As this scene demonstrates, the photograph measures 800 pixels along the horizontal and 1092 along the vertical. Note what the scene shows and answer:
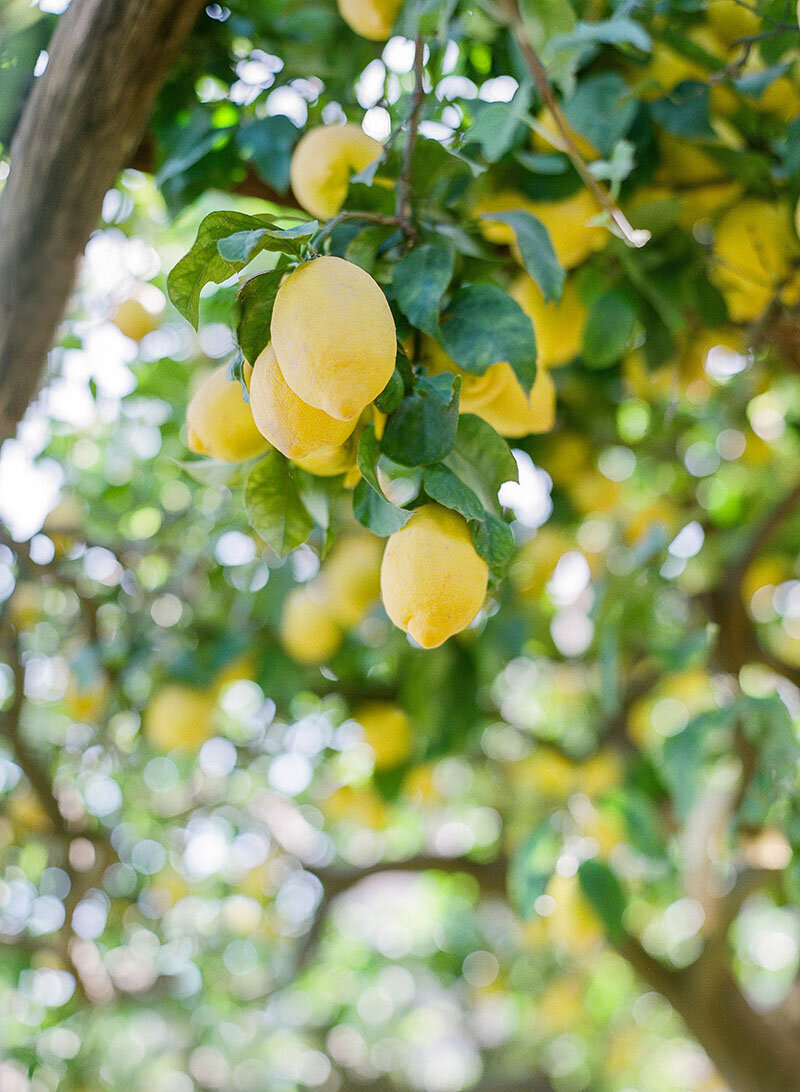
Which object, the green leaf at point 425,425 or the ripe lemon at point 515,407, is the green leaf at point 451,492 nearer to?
the green leaf at point 425,425

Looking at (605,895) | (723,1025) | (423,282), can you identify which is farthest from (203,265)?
(723,1025)

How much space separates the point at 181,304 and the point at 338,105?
660 mm

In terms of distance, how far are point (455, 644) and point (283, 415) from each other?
1.03 m

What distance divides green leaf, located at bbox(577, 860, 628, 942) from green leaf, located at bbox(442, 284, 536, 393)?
84 centimetres

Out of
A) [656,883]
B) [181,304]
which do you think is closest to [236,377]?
[181,304]

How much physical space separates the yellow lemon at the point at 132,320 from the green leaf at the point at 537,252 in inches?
36.8

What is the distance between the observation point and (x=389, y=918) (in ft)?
13.9

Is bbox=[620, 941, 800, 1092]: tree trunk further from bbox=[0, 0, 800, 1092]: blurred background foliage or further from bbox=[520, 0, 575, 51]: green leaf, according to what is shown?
bbox=[520, 0, 575, 51]: green leaf

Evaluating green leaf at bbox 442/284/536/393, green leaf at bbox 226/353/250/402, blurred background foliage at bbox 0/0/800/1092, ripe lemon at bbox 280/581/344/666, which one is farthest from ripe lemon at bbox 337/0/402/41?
ripe lemon at bbox 280/581/344/666

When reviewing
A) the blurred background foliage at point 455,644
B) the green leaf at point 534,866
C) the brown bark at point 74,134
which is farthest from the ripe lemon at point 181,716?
the brown bark at point 74,134

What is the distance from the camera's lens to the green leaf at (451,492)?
1.77 feet

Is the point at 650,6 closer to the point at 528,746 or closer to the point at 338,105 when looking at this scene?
the point at 338,105

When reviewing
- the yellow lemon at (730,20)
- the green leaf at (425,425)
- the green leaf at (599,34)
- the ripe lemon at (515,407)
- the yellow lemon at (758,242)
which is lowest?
the yellow lemon at (758,242)

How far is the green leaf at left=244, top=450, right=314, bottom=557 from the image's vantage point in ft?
2.14
